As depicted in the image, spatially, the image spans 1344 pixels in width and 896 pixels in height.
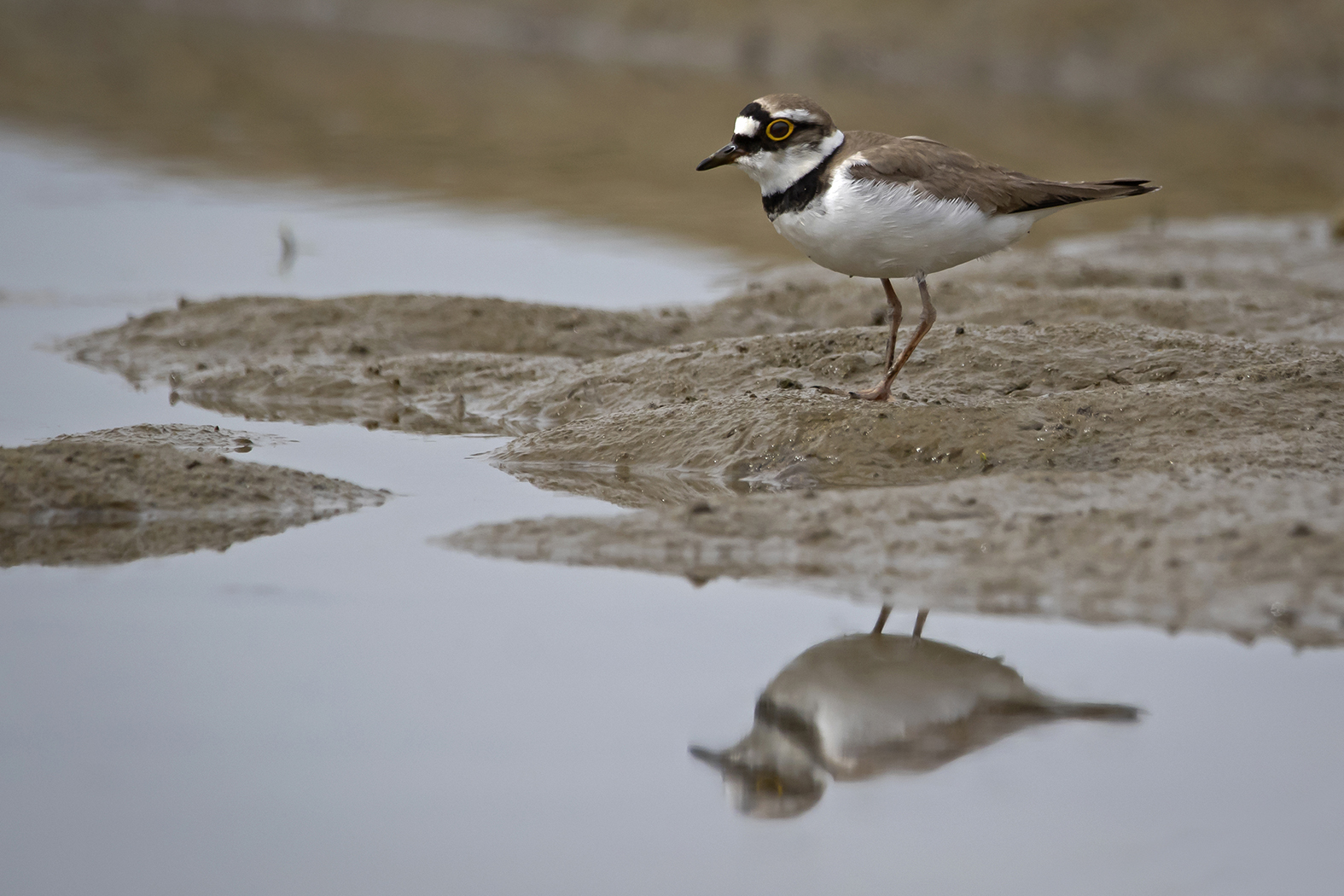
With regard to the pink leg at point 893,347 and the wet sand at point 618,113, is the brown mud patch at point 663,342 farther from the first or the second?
the wet sand at point 618,113

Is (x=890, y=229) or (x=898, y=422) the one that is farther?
(x=898, y=422)

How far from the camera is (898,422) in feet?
20.5

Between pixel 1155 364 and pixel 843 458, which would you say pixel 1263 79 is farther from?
pixel 843 458

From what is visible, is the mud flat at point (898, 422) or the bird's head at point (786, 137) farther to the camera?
the bird's head at point (786, 137)

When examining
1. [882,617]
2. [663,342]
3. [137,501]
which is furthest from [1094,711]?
[663,342]

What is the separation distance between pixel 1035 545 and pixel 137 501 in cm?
352

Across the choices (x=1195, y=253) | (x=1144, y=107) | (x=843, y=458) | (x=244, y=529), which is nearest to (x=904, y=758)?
(x=843, y=458)

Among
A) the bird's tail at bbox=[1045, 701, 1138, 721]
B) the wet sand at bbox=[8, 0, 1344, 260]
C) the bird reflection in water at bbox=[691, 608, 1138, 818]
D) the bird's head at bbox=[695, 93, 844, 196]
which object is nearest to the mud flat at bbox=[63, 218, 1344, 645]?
the bird reflection in water at bbox=[691, 608, 1138, 818]

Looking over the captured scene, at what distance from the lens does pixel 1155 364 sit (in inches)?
276

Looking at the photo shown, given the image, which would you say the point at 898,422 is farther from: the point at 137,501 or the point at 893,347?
the point at 137,501

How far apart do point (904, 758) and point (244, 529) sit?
9.68ft

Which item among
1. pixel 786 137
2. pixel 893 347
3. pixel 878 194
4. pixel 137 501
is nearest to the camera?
pixel 137 501

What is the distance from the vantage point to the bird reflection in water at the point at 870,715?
3795 mm

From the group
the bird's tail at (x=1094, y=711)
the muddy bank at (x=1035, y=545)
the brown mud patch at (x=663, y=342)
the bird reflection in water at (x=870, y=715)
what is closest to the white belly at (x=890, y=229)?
the brown mud patch at (x=663, y=342)
